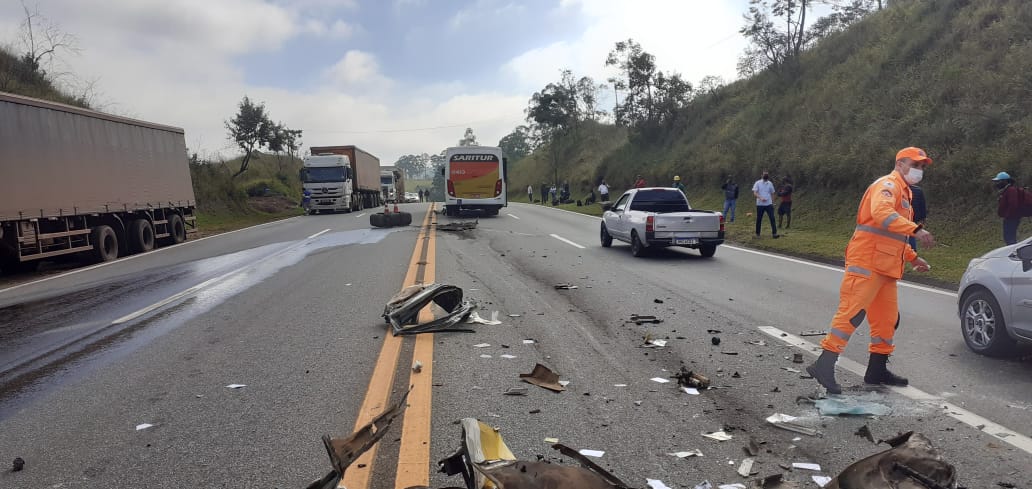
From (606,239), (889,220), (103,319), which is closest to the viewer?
(889,220)

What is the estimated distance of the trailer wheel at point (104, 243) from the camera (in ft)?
50.4

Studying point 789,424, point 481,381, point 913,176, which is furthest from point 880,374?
point 481,381

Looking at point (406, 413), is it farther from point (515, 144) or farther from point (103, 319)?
point (515, 144)

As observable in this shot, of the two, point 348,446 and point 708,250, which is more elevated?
point 348,446

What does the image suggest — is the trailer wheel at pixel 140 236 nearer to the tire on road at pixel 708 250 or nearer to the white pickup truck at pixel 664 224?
the white pickup truck at pixel 664 224

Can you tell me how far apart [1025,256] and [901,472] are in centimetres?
362

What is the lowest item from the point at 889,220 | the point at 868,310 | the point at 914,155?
the point at 868,310

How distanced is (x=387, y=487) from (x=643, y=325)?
407cm

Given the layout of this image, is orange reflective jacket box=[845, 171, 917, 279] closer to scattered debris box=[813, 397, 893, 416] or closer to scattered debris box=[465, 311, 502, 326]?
scattered debris box=[813, 397, 893, 416]

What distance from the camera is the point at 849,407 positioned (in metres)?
4.09

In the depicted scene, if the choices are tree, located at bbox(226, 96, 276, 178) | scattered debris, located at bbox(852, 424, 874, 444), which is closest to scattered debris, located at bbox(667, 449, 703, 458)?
scattered debris, located at bbox(852, 424, 874, 444)

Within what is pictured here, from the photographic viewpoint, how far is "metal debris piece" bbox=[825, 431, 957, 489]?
8.78 feet

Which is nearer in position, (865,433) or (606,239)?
(865,433)

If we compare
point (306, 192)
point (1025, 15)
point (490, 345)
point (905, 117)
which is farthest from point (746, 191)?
point (490, 345)
